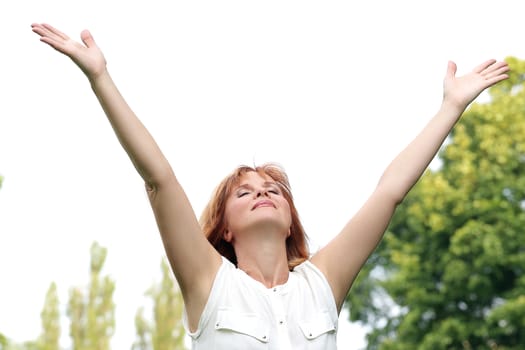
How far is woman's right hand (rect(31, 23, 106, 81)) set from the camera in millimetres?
4105

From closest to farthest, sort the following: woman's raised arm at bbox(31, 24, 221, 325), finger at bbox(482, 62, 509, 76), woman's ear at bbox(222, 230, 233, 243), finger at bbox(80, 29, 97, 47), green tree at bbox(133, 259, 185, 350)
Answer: woman's raised arm at bbox(31, 24, 221, 325) → finger at bbox(80, 29, 97, 47) → woman's ear at bbox(222, 230, 233, 243) → finger at bbox(482, 62, 509, 76) → green tree at bbox(133, 259, 185, 350)

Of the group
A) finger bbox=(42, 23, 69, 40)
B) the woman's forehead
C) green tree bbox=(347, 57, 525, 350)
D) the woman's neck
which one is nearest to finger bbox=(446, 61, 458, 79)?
the woman's forehead

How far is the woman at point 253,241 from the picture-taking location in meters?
4.12

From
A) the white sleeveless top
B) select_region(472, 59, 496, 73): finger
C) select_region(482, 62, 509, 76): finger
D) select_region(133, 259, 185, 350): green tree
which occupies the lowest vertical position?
select_region(133, 259, 185, 350): green tree

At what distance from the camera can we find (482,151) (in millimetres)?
24141

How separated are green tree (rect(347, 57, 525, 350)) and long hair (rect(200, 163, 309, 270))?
1847 cm

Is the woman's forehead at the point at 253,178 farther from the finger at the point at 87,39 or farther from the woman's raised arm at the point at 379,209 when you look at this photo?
the finger at the point at 87,39

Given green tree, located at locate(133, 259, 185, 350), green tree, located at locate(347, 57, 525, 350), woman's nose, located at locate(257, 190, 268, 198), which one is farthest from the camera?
green tree, located at locate(133, 259, 185, 350)

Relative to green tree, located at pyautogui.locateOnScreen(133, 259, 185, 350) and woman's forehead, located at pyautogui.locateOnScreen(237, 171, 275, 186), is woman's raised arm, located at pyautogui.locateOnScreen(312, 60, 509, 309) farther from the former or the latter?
green tree, located at pyautogui.locateOnScreen(133, 259, 185, 350)

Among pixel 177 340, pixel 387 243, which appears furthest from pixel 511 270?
pixel 177 340

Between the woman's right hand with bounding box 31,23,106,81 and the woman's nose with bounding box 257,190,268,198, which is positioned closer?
the woman's right hand with bounding box 31,23,106,81

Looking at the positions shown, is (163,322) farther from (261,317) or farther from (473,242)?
(261,317)

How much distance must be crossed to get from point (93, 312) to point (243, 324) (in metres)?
33.8

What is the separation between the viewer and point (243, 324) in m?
4.13
